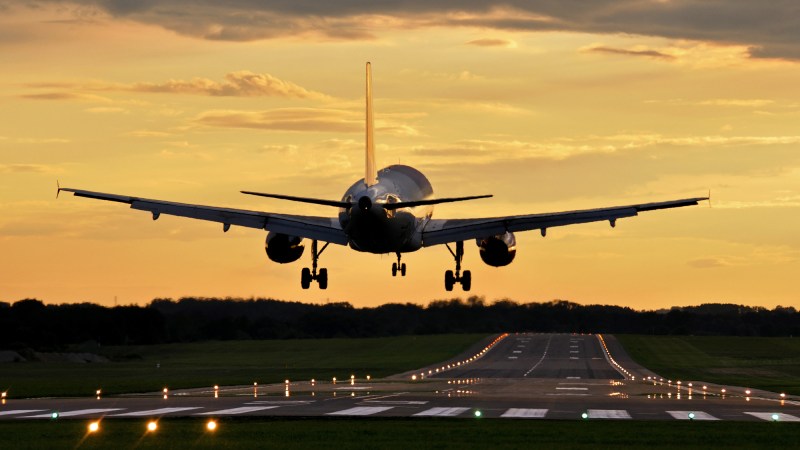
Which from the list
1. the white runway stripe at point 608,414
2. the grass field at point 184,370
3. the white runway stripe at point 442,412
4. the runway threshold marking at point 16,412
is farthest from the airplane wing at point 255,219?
the white runway stripe at point 608,414

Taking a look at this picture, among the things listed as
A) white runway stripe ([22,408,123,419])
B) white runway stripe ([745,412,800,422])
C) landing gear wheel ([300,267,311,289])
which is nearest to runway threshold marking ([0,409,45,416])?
white runway stripe ([22,408,123,419])

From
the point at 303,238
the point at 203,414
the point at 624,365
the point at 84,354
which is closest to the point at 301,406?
the point at 203,414

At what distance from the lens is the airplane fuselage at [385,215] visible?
72.3 metres

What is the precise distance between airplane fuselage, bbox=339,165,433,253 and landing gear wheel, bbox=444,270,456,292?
364cm

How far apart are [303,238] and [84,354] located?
338 ft

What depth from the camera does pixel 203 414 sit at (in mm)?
61406

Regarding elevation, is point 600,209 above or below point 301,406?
above

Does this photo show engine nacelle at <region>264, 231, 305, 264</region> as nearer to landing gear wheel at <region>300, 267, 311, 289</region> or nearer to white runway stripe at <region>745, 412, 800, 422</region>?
landing gear wheel at <region>300, 267, 311, 289</region>

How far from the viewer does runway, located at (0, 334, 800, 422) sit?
6278 centimetres

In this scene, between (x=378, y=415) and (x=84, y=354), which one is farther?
(x=84, y=354)

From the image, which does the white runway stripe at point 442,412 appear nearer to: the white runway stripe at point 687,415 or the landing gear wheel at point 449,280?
the white runway stripe at point 687,415

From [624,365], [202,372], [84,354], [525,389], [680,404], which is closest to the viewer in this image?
[680,404]

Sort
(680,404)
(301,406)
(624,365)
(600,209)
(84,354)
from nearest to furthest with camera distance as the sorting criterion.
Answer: (301,406) < (680,404) < (600,209) < (624,365) < (84,354)

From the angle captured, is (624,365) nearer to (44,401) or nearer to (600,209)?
(600,209)
